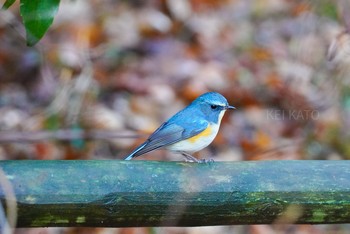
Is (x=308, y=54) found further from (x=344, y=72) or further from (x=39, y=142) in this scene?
(x=39, y=142)

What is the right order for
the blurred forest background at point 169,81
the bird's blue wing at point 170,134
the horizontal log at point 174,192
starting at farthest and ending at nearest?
the blurred forest background at point 169,81, the bird's blue wing at point 170,134, the horizontal log at point 174,192

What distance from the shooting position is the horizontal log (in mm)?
2529

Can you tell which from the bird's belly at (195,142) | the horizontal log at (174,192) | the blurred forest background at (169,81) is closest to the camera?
the horizontal log at (174,192)

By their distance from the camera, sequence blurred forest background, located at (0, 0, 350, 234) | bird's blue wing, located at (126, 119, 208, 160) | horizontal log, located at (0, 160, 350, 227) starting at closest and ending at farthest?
horizontal log, located at (0, 160, 350, 227) → bird's blue wing, located at (126, 119, 208, 160) → blurred forest background, located at (0, 0, 350, 234)

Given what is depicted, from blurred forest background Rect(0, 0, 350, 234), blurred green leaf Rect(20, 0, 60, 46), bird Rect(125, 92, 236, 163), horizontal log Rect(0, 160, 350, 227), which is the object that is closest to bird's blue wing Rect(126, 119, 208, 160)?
bird Rect(125, 92, 236, 163)

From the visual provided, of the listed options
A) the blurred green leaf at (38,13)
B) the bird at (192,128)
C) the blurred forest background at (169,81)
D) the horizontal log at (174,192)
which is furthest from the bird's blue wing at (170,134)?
the blurred forest background at (169,81)

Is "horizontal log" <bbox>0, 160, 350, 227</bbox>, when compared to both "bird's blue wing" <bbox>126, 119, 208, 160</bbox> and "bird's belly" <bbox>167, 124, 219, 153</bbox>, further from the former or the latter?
"bird's belly" <bbox>167, 124, 219, 153</bbox>

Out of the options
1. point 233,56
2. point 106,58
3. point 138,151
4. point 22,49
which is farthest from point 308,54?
point 138,151

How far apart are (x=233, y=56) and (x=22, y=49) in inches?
95.0

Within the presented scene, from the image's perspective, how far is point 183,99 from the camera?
666 centimetres

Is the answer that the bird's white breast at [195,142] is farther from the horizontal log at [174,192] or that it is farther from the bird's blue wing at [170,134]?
the horizontal log at [174,192]

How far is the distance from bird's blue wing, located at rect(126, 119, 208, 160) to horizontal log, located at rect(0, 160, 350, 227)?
2.24ft

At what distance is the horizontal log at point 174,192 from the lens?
2.53 metres

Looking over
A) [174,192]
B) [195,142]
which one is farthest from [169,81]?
[174,192]
